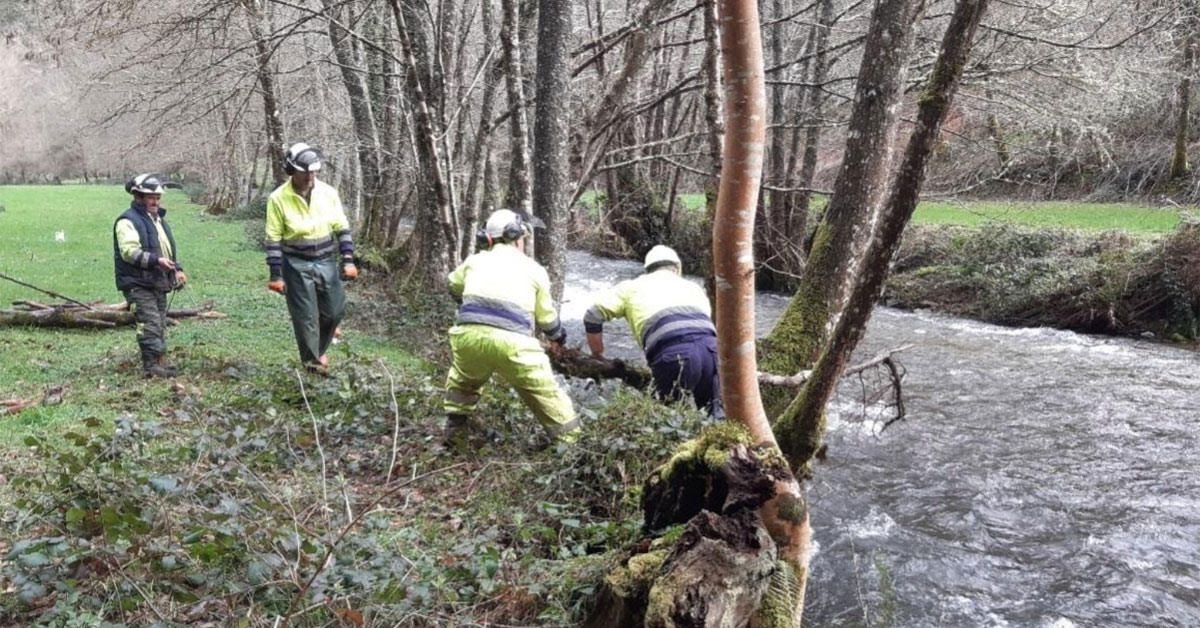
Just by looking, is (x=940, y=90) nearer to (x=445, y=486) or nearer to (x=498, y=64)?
(x=445, y=486)

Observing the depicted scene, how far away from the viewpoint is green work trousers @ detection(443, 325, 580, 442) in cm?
548

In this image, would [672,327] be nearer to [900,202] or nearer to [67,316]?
[900,202]

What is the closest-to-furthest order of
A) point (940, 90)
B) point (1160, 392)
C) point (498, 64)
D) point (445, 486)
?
point (940, 90), point (445, 486), point (1160, 392), point (498, 64)

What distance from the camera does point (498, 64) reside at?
10461mm

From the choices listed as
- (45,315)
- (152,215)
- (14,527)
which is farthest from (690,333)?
(45,315)

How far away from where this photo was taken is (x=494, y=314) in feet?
18.1

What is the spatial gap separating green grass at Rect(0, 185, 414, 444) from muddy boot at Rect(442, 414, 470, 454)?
5.25 feet

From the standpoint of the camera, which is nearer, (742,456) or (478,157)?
(742,456)

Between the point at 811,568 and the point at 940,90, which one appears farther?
the point at 811,568

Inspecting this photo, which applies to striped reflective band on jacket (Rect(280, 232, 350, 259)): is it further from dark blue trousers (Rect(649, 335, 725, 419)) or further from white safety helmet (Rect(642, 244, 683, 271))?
dark blue trousers (Rect(649, 335, 725, 419))

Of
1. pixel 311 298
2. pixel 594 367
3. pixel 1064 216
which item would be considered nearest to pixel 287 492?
pixel 594 367

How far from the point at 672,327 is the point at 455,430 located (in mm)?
1869

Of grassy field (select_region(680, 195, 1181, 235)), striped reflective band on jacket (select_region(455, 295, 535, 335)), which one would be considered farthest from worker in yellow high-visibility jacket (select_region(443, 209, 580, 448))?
grassy field (select_region(680, 195, 1181, 235))

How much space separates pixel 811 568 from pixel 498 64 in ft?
24.8
